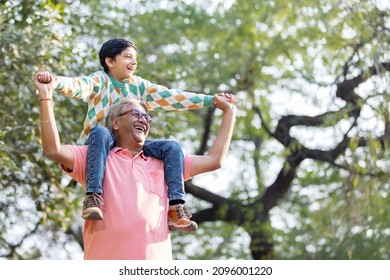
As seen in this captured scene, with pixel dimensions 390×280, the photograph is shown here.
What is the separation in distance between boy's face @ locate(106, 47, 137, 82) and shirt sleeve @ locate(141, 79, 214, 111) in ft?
0.41

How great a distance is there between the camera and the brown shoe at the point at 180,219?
421 cm

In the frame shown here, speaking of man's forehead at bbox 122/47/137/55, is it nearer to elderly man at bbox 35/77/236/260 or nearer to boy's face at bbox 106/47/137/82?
boy's face at bbox 106/47/137/82

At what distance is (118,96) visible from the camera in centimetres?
457

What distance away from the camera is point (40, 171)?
9.18 meters

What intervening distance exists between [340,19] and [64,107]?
3129 mm

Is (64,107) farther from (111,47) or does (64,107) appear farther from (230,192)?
(230,192)

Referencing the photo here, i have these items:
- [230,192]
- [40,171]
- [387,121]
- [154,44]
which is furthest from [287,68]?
[40,171]

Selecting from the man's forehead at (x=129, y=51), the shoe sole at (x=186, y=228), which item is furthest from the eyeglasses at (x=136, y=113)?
the shoe sole at (x=186, y=228)

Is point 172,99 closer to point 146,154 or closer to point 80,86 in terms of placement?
point 146,154

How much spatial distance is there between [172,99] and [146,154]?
35 centimetres

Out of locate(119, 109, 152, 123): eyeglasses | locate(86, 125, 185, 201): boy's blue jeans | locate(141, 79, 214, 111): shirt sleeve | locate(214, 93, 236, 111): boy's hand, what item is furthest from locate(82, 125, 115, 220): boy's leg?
locate(214, 93, 236, 111): boy's hand

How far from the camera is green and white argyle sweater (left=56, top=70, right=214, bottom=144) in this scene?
450 centimetres

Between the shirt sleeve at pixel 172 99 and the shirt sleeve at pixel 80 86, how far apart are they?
0.81 feet

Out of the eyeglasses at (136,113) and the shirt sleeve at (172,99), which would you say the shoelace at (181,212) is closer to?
the eyeglasses at (136,113)
